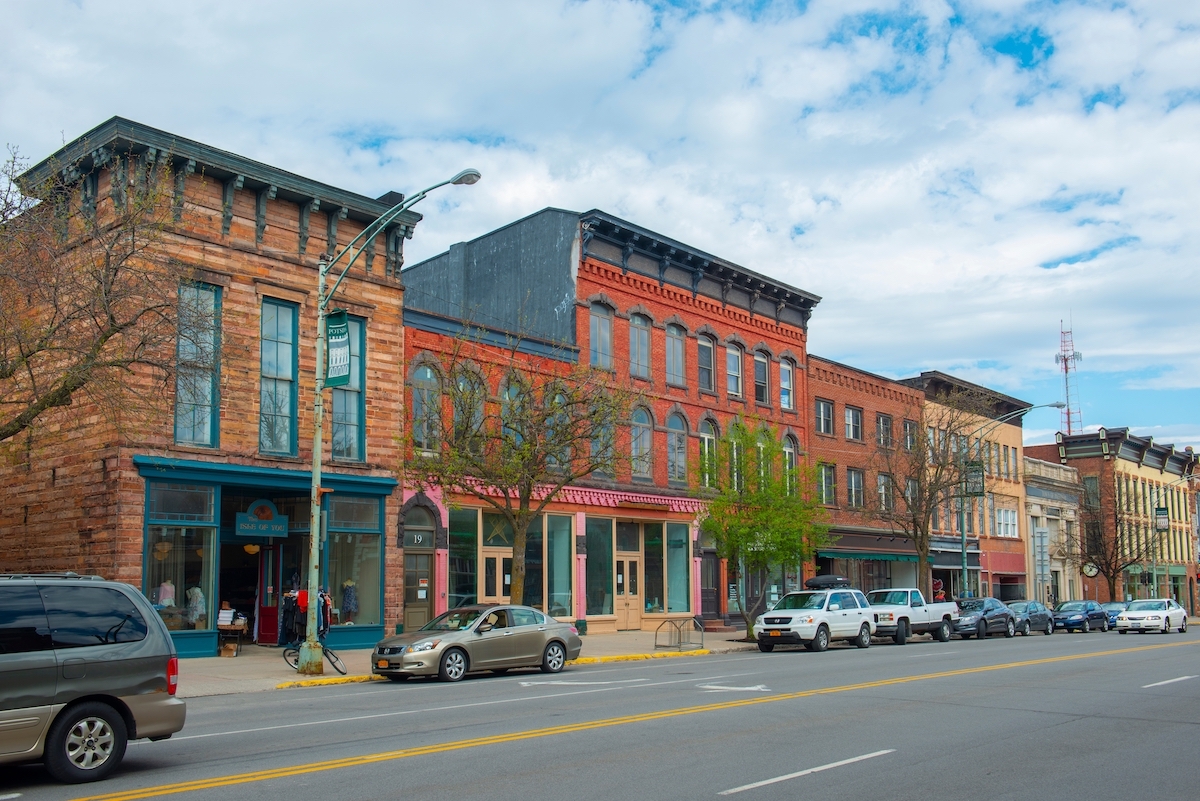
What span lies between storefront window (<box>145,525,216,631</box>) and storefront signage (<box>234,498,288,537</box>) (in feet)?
4.62

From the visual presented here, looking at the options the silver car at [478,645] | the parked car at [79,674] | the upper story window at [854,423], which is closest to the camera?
the parked car at [79,674]

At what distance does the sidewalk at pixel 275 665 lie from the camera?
18.8m

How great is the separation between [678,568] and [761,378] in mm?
8381

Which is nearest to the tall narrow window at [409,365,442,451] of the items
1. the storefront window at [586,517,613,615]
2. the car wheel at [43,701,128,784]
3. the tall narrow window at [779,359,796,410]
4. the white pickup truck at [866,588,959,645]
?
the storefront window at [586,517,613,615]

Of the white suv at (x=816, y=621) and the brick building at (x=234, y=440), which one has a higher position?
the brick building at (x=234, y=440)

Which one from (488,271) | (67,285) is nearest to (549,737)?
(67,285)

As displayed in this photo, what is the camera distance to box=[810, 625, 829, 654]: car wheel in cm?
2820

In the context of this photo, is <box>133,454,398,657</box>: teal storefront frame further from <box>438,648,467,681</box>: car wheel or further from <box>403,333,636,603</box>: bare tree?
<box>438,648,467,681</box>: car wheel

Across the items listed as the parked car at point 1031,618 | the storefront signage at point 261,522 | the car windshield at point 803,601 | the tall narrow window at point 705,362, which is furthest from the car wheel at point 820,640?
the storefront signage at point 261,522

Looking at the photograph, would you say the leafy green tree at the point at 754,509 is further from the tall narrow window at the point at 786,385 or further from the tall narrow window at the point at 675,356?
the tall narrow window at the point at 786,385

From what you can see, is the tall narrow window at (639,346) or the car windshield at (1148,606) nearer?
the tall narrow window at (639,346)

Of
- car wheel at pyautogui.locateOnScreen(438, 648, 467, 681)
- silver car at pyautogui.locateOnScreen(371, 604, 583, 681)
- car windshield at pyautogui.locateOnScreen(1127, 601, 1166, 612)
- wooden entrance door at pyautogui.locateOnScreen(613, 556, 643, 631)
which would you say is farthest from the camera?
car windshield at pyautogui.locateOnScreen(1127, 601, 1166, 612)

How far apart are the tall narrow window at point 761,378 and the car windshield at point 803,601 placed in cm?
1215

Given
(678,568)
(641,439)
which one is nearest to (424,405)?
(641,439)
